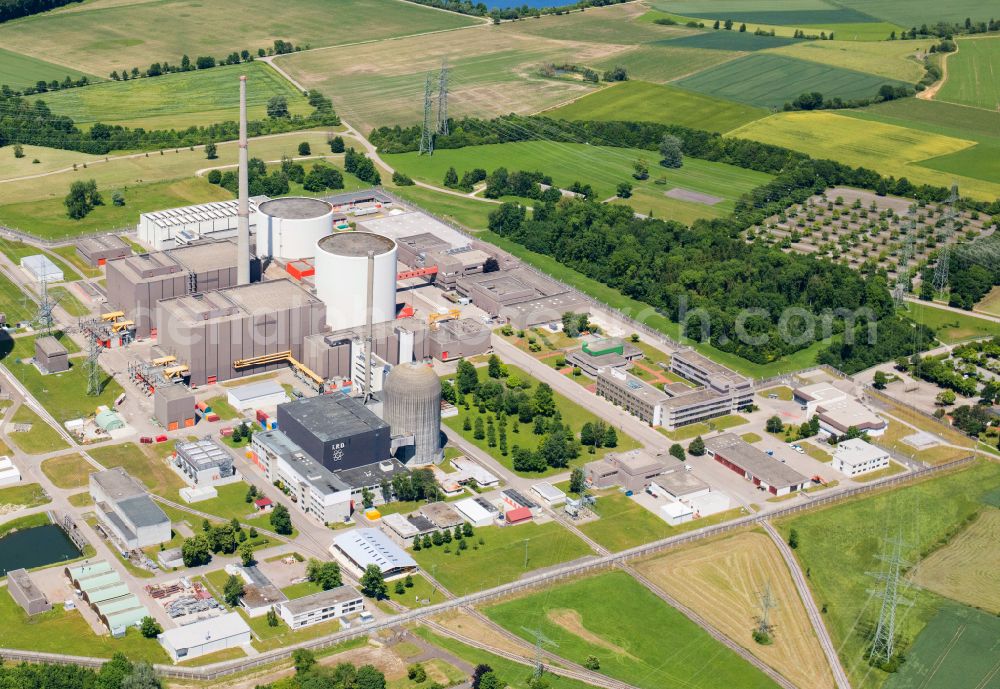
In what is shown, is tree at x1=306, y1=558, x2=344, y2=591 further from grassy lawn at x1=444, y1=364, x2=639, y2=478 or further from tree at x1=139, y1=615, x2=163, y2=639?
grassy lawn at x1=444, y1=364, x2=639, y2=478

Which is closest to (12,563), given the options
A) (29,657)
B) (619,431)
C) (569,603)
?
(29,657)

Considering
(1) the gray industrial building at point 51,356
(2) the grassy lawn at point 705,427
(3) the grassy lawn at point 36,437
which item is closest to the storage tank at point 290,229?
(1) the gray industrial building at point 51,356

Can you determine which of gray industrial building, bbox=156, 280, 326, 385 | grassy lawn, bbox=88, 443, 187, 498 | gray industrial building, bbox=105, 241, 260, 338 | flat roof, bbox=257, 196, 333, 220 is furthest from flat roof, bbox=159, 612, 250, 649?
flat roof, bbox=257, 196, 333, 220

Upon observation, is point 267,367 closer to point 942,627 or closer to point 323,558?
point 323,558

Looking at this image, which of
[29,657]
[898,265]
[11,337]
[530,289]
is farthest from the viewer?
[898,265]

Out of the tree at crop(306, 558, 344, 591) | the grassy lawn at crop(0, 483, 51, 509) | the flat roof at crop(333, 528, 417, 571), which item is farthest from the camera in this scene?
the grassy lawn at crop(0, 483, 51, 509)

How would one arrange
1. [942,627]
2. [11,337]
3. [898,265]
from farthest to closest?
[898,265], [11,337], [942,627]
